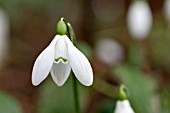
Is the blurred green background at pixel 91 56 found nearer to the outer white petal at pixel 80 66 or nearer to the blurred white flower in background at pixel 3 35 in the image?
the blurred white flower in background at pixel 3 35

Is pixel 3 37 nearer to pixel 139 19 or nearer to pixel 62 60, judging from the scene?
pixel 139 19

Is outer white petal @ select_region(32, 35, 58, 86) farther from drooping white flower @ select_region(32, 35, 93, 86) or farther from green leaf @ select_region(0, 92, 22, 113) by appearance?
green leaf @ select_region(0, 92, 22, 113)

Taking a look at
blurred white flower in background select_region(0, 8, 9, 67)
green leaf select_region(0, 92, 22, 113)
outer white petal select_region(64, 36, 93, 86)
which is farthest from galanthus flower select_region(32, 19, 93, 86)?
blurred white flower in background select_region(0, 8, 9, 67)

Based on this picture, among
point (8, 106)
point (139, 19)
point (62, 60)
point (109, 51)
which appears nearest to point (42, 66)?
point (62, 60)

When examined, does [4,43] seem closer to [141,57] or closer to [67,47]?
[141,57]

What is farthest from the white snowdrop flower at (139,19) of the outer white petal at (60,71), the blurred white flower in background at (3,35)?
the outer white petal at (60,71)

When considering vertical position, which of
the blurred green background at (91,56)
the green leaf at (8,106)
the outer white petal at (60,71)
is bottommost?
the green leaf at (8,106)
